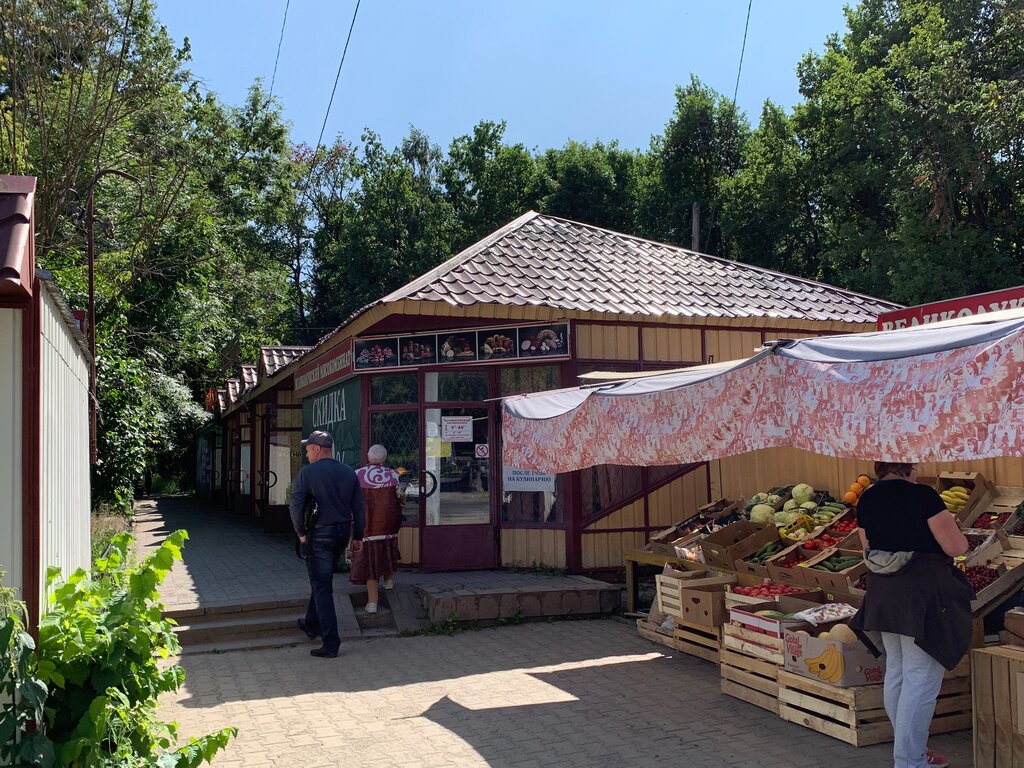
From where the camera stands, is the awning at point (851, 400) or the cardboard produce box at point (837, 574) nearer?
the awning at point (851, 400)

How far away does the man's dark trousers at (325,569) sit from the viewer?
25.9ft

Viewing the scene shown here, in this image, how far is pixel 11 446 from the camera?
363 cm

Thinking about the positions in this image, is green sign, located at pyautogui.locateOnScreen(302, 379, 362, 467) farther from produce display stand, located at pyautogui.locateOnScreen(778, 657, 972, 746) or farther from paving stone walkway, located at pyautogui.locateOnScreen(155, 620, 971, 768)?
produce display stand, located at pyautogui.locateOnScreen(778, 657, 972, 746)

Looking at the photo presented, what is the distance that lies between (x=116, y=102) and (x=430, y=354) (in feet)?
29.9

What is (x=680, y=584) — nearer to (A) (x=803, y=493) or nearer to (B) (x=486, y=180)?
(A) (x=803, y=493)

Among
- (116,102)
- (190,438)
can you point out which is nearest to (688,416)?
(116,102)

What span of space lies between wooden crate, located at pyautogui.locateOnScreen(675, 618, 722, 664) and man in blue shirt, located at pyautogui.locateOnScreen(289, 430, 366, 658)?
3.01m

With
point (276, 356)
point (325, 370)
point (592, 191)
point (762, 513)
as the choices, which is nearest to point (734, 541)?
point (762, 513)

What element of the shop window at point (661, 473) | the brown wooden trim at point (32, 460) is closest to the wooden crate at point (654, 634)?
the shop window at point (661, 473)

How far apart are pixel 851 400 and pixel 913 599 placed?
1.12 metres

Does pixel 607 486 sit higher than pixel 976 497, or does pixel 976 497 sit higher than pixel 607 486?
pixel 976 497

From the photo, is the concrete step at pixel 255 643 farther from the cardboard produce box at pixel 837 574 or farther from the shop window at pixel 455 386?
the cardboard produce box at pixel 837 574

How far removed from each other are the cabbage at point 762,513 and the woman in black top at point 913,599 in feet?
10.8

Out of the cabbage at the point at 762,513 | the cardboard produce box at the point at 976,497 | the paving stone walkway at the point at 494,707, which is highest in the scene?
the cardboard produce box at the point at 976,497
